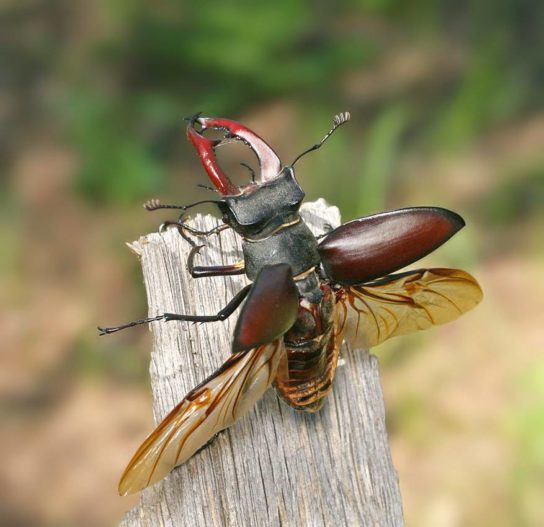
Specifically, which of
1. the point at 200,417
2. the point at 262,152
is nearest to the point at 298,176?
the point at 262,152

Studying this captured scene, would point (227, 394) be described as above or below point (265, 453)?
above

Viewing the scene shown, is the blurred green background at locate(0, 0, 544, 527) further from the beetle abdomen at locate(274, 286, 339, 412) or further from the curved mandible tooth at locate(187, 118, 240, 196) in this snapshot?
the curved mandible tooth at locate(187, 118, 240, 196)

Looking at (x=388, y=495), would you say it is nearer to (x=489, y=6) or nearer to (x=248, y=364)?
(x=248, y=364)

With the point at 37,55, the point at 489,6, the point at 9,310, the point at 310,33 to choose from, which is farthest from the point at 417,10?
the point at 9,310

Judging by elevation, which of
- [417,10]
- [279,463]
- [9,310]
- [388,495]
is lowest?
[388,495]

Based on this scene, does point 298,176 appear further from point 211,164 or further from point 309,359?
point 309,359
